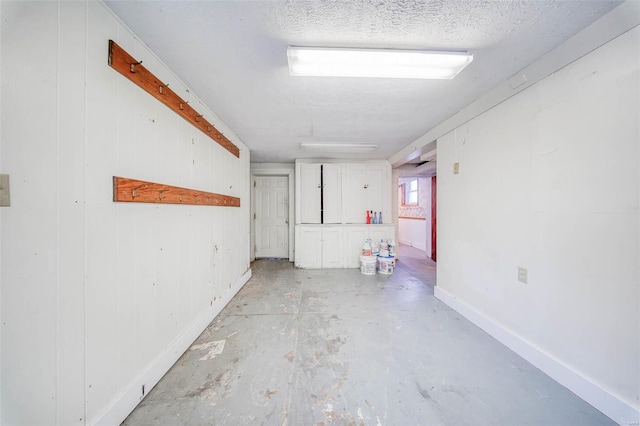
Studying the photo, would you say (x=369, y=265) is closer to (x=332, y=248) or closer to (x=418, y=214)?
(x=332, y=248)

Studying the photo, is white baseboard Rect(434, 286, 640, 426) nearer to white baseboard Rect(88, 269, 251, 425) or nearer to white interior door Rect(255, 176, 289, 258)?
white baseboard Rect(88, 269, 251, 425)

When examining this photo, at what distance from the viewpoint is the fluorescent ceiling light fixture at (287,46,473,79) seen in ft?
4.28

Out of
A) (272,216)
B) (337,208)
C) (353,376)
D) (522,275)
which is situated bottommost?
(353,376)

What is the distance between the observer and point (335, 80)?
5.35ft

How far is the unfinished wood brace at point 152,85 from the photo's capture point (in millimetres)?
1107

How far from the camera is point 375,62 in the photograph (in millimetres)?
1388

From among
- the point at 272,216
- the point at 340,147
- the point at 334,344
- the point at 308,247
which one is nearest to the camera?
the point at 334,344

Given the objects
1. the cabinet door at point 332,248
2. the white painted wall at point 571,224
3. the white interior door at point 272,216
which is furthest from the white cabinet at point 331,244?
the white painted wall at point 571,224

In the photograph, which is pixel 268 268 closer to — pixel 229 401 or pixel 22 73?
pixel 229 401

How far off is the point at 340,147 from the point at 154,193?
2664mm

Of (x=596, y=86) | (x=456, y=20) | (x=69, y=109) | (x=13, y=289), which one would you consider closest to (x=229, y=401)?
(x=13, y=289)

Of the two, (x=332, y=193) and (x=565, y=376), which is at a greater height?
(x=332, y=193)

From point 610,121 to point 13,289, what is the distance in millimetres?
2958

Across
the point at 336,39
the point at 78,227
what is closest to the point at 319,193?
the point at 336,39
